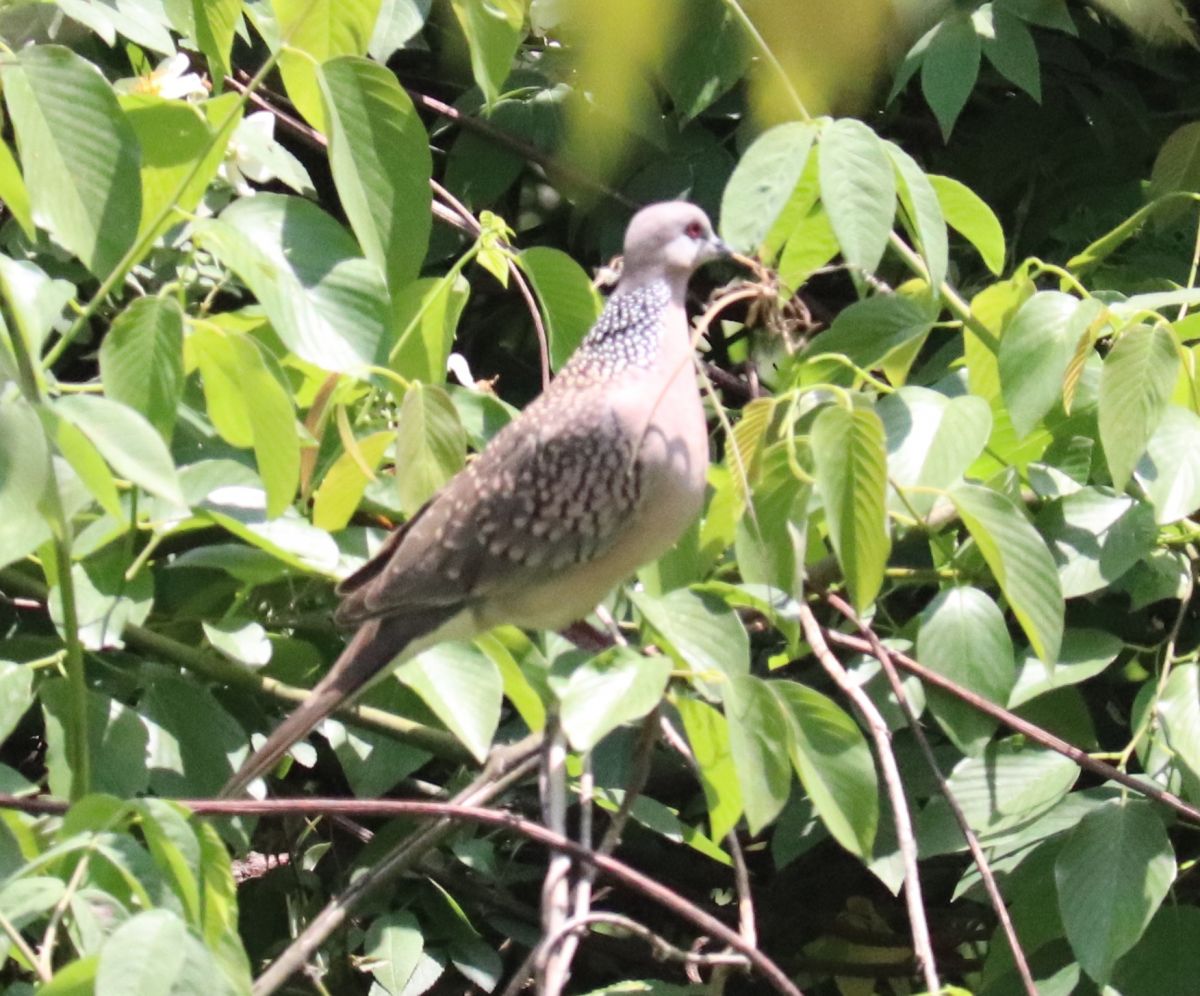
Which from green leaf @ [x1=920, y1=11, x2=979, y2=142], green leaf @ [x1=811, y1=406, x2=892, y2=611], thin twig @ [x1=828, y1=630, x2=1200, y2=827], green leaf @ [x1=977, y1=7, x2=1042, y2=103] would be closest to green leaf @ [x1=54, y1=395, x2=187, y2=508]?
green leaf @ [x1=811, y1=406, x2=892, y2=611]

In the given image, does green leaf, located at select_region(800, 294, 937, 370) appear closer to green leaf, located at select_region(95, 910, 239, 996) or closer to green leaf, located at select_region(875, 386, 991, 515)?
green leaf, located at select_region(875, 386, 991, 515)

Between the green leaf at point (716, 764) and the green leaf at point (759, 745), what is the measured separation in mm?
116

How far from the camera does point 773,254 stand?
2045 mm

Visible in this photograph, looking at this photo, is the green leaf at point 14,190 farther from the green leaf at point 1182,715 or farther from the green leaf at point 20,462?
A: the green leaf at point 1182,715

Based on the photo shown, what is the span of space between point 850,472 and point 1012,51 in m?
1.21

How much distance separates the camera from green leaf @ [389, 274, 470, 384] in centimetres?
209

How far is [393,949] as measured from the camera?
7.55ft

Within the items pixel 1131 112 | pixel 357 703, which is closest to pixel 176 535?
pixel 357 703

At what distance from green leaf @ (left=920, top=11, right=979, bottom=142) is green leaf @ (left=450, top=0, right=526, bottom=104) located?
2.48ft

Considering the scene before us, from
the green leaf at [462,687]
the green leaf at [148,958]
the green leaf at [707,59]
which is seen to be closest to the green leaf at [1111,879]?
the green leaf at [462,687]

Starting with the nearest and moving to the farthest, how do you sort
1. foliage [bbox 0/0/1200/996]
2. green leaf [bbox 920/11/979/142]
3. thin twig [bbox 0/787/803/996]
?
thin twig [bbox 0/787/803/996] < foliage [bbox 0/0/1200/996] < green leaf [bbox 920/11/979/142]

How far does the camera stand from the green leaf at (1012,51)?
2.53 meters

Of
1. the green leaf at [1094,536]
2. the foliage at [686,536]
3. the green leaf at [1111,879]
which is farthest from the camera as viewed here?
the green leaf at [1094,536]

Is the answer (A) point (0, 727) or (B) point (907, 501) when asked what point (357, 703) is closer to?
(A) point (0, 727)
